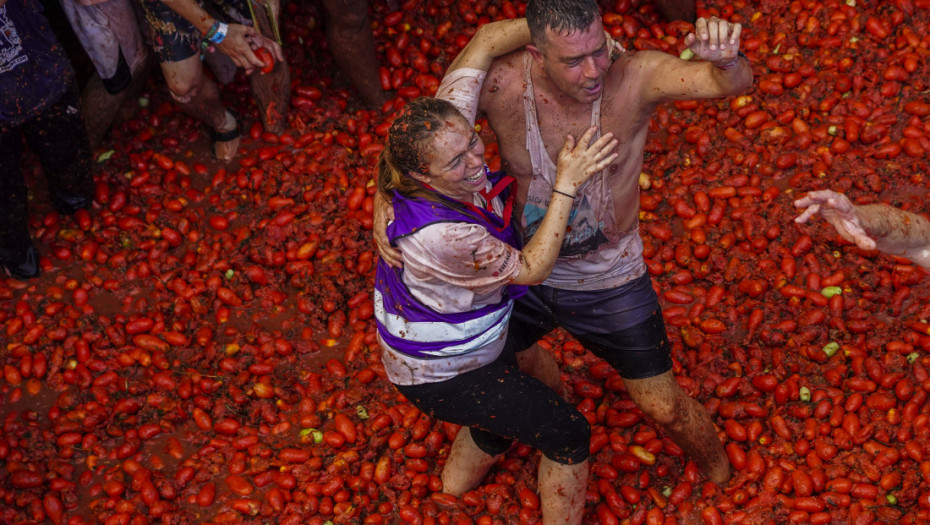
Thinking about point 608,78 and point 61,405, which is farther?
point 61,405

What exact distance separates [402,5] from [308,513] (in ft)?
8.81

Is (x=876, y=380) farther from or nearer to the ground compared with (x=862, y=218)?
nearer to the ground

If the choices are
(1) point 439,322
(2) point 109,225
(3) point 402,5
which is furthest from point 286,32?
(1) point 439,322

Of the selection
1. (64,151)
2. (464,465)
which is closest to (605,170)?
(464,465)

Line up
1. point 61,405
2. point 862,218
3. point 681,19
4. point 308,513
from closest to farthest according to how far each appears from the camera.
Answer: point 862,218, point 308,513, point 61,405, point 681,19

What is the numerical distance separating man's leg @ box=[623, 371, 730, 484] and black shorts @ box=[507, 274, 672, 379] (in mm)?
39

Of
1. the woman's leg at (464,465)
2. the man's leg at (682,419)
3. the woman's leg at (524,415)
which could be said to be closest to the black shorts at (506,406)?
the woman's leg at (524,415)

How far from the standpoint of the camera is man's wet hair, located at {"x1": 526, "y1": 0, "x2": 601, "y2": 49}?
211 centimetres

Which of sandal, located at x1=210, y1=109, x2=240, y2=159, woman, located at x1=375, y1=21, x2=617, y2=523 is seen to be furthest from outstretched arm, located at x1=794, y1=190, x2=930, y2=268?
sandal, located at x1=210, y1=109, x2=240, y2=159

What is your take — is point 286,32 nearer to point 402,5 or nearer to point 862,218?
point 402,5

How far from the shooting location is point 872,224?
2184 mm

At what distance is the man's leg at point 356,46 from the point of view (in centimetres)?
398

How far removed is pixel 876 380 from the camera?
3.04 m

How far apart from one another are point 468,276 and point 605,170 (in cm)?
53
